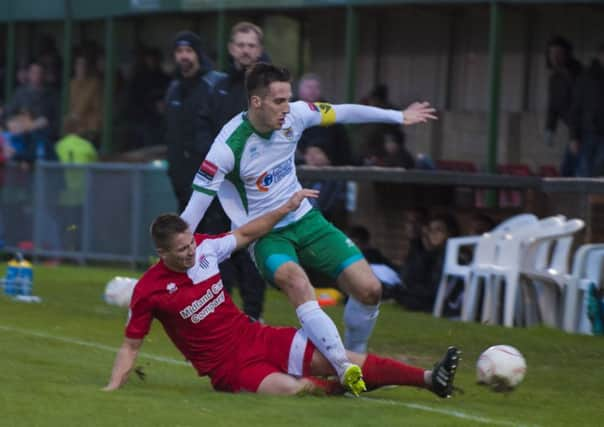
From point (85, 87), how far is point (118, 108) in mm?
646

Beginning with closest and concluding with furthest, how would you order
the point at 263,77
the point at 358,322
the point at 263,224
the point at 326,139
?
the point at 263,224 < the point at 263,77 < the point at 358,322 < the point at 326,139

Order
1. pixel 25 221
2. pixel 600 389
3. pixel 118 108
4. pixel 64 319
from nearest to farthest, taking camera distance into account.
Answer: pixel 600 389 → pixel 64 319 → pixel 25 221 → pixel 118 108

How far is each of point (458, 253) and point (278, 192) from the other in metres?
5.30

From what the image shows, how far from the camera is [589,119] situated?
54.2ft

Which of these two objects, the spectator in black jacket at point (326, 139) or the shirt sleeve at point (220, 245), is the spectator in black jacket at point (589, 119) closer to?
the spectator in black jacket at point (326, 139)

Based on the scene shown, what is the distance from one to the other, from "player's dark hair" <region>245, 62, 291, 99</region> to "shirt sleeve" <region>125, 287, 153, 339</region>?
1.50 metres

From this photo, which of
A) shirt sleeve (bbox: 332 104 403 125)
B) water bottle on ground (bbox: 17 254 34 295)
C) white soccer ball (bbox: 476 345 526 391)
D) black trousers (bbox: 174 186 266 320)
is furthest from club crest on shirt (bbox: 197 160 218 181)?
water bottle on ground (bbox: 17 254 34 295)

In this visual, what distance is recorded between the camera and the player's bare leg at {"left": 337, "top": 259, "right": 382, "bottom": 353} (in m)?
9.00

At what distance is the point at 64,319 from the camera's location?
42.1ft

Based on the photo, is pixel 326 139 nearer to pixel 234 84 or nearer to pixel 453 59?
pixel 234 84

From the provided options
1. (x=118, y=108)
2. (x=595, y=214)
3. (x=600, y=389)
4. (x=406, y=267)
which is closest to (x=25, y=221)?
(x=118, y=108)

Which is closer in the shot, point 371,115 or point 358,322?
point 358,322

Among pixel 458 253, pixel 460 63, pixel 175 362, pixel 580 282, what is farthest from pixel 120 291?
pixel 460 63

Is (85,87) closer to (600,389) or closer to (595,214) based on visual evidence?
(595,214)
